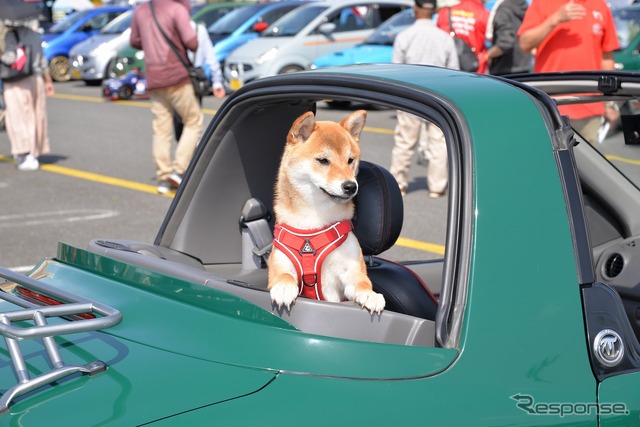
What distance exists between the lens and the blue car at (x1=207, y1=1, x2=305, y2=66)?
19.4m

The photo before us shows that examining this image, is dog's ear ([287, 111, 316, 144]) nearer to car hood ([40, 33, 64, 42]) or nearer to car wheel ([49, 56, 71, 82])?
car wheel ([49, 56, 71, 82])

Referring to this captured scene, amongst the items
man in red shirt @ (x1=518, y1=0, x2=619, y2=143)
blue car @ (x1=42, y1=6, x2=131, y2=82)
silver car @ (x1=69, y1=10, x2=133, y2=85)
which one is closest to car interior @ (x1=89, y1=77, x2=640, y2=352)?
man in red shirt @ (x1=518, y1=0, x2=619, y2=143)

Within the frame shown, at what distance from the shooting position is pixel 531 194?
2365mm

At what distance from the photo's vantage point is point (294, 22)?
59.6ft

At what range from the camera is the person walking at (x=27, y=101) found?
10.7 metres

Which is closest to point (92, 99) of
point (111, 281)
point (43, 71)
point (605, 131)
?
point (43, 71)

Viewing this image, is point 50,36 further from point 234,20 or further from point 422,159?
point 422,159

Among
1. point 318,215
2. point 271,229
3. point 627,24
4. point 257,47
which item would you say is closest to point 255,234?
point 271,229

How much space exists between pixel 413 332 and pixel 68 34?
893 inches

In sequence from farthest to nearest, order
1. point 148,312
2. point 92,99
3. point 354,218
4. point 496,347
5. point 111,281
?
point 92,99 < point 354,218 < point 111,281 < point 148,312 < point 496,347

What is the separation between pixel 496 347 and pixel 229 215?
1.57 meters

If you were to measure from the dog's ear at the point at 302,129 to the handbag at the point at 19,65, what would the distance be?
8.20m

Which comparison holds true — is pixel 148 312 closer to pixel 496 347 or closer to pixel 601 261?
pixel 496 347

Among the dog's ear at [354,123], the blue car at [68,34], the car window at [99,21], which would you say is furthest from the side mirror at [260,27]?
the dog's ear at [354,123]
